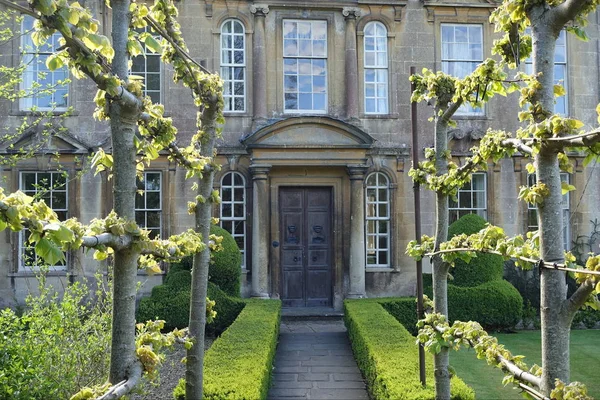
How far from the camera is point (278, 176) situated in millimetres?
14180

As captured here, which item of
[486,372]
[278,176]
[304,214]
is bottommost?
[486,372]

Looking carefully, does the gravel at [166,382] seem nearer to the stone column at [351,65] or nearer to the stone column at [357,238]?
the stone column at [357,238]

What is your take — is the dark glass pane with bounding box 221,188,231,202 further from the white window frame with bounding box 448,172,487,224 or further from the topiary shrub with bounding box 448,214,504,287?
the white window frame with bounding box 448,172,487,224

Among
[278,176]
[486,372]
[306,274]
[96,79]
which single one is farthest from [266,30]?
[96,79]

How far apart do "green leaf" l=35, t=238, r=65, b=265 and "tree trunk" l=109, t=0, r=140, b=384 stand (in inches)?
37.6

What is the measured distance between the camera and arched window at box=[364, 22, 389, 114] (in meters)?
15.0

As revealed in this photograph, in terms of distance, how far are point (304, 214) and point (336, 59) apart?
392 centimetres

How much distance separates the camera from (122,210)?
3229mm

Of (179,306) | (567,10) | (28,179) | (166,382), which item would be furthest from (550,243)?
(28,179)

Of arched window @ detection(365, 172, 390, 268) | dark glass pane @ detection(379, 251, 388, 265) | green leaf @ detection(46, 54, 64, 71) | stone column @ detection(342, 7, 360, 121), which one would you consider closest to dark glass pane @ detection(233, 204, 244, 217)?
arched window @ detection(365, 172, 390, 268)

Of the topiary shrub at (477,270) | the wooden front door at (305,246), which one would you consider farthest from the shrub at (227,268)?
the topiary shrub at (477,270)

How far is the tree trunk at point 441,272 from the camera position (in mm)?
5309

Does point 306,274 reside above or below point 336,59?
below

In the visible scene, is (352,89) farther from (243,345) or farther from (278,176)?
(243,345)
